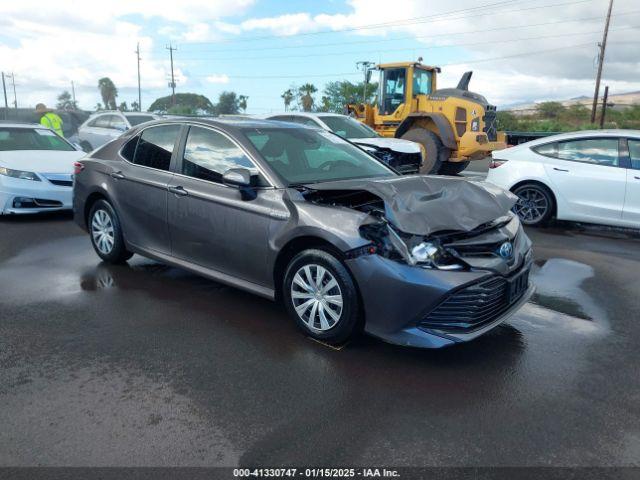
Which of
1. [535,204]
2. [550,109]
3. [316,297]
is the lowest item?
Result: [316,297]

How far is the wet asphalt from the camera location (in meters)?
2.74

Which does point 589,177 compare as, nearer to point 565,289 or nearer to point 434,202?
point 565,289

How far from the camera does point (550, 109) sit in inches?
2130

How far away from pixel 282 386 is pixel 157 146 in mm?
2931

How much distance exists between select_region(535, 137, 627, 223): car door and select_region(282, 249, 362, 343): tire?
5269 mm

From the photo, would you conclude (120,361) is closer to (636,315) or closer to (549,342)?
(549,342)

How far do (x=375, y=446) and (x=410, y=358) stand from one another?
109 centimetres

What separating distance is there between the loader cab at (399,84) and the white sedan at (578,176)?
241 inches

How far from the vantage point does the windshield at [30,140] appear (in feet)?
29.6

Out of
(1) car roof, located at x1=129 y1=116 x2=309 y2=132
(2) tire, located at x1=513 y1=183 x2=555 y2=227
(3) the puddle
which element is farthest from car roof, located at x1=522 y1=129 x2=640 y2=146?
(1) car roof, located at x1=129 y1=116 x2=309 y2=132

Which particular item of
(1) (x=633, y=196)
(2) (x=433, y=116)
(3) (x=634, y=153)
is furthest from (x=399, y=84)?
(1) (x=633, y=196)

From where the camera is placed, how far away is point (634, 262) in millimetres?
6348

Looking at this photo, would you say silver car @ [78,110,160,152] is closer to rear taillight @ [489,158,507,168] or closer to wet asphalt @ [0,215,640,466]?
rear taillight @ [489,158,507,168]

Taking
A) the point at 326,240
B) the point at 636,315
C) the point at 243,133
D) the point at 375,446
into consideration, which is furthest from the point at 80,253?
the point at 636,315
